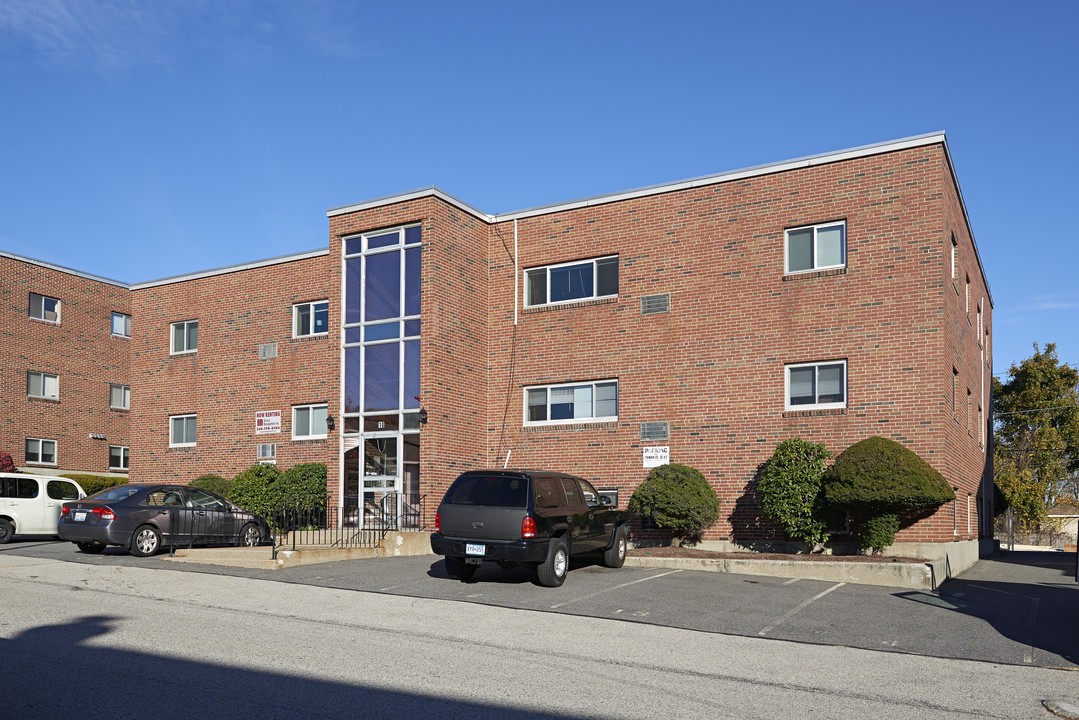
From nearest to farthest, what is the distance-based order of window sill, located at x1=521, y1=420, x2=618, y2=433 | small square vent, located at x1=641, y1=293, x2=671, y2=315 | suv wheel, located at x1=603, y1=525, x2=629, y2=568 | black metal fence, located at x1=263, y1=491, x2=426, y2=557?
1. suv wheel, located at x1=603, y1=525, x2=629, y2=568
2. black metal fence, located at x1=263, y1=491, x2=426, y2=557
3. small square vent, located at x1=641, y1=293, x2=671, y2=315
4. window sill, located at x1=521, y1=420, x2=618, y2=433

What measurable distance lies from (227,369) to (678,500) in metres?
15.4

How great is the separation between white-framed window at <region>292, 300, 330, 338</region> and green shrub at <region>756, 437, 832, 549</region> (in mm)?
13589

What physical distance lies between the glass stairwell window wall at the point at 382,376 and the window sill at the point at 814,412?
334 inches

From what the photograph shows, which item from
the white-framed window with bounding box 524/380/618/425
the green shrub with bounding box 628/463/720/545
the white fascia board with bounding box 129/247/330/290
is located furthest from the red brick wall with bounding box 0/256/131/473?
the green shrub with bounding box 628/463/720/545

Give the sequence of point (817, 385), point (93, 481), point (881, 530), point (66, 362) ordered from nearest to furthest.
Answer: point (881, 530) < point (817, 385) < point (93, 481) < point (66, 362)

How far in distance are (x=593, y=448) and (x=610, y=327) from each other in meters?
2.89

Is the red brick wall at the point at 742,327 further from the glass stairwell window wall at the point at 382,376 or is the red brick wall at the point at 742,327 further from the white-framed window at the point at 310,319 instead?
the white-framed window at the point at 310,319

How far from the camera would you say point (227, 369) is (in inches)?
1164

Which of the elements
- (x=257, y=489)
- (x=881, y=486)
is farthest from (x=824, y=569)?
(x=257, y=489)

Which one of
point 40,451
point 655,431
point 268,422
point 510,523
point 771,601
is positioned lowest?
point 771,601

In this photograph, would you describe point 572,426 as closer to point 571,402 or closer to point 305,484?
point 571,402

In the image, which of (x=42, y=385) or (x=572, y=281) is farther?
(x=42, y=385)

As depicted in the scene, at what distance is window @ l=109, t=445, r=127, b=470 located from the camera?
38.4m

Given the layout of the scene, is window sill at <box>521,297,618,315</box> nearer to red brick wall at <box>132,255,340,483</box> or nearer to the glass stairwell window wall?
the glass stairwell window wall
